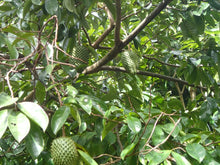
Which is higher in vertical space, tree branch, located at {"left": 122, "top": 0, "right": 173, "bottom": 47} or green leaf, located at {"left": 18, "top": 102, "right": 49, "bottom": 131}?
tree branch, located at {"left": 122, "top": 0, "right": 173, "bottom": 47}

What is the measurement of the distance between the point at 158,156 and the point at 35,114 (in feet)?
1.40

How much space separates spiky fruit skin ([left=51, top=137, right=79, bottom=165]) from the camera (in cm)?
97

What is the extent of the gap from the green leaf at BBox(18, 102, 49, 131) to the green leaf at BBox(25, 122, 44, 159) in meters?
0.06

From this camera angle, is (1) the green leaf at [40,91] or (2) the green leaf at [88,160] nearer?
(2) the green leaf at [88,160]

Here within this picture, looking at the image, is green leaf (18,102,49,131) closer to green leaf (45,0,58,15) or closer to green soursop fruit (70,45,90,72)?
green leaf (45,0,58,15)

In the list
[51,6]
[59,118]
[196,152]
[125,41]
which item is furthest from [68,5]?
[196,152]

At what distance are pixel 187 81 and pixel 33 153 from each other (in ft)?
4.02

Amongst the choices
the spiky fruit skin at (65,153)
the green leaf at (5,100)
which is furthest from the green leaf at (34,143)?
the spiky fruit skin at (65,153)

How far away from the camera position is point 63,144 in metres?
0.99

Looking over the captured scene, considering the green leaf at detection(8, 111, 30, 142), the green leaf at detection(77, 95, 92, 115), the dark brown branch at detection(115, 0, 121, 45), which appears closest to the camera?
the green leaf at detection(8, 111, 30, 142)

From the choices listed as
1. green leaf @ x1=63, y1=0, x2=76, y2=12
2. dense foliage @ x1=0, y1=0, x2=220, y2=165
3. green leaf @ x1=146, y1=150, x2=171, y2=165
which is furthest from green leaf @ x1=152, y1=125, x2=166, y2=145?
green leaf @ x1=63, y1=0, x2=76, y2=12

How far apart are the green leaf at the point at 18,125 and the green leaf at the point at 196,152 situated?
553 millimetres

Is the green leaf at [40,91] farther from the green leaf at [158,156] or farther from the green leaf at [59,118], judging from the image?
the green leaf at [158,156]

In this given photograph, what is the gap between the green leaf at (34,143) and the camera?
77cm
